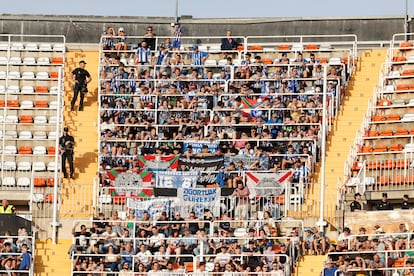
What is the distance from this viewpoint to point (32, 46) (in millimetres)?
53000

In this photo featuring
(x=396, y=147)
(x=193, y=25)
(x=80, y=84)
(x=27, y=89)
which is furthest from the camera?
(x=193, y=25)

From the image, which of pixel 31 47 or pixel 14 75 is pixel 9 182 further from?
pixel 31 47

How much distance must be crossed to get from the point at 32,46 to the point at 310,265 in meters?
14.0

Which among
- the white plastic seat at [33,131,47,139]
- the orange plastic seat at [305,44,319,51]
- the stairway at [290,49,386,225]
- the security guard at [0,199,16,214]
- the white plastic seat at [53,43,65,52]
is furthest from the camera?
the white plastic seat at [53,43,65,52]

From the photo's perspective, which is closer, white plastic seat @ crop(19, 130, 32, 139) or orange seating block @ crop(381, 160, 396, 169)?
orange seating block @ crop(381, 160, 396, 169)

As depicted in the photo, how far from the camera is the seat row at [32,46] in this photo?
173 feet

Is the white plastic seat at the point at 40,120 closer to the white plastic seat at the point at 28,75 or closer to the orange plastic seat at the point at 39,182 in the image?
the white plastic seat at the point at 28,75

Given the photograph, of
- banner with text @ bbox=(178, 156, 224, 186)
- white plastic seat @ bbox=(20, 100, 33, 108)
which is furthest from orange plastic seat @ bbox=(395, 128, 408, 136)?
white plastic seat @ bbox=(20, 100, 33, 108)

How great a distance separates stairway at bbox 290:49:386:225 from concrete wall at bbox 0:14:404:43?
2.35m

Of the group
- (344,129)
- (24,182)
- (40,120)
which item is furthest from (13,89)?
(344,129)

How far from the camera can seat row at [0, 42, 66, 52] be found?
5272cm

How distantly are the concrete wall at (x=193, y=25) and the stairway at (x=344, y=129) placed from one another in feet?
7.72

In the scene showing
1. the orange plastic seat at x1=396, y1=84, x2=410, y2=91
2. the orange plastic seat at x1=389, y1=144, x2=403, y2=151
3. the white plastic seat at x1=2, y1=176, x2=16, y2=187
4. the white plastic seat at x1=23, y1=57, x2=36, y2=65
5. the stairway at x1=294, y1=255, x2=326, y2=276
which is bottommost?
the stairway at x1=294, y1=255, x2=326, y2=276

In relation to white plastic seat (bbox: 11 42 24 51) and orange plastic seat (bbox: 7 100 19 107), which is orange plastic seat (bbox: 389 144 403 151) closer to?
orange plastic seat (bbox: 7 100 19 107)
